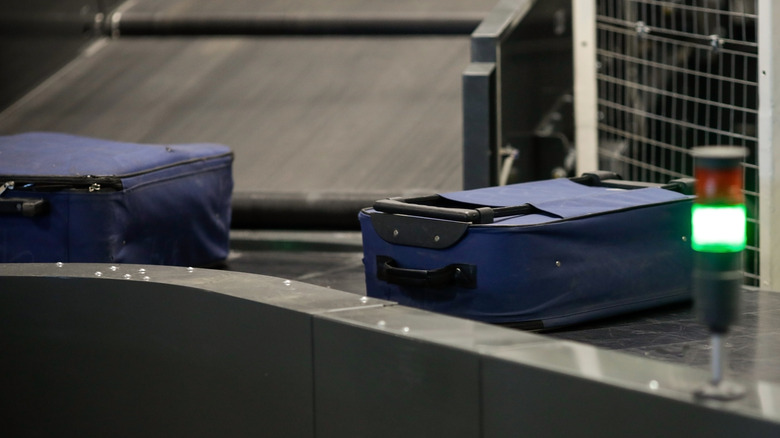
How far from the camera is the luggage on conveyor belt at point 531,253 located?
2148 millimetres

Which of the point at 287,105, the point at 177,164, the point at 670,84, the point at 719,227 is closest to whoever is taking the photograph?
the point at 719,227

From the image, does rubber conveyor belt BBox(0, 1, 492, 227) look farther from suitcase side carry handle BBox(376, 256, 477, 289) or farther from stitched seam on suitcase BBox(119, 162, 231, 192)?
suitcase side carry handle BBox(376, 256, 477, 289)

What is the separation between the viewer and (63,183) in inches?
109

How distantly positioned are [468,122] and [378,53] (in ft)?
4.73

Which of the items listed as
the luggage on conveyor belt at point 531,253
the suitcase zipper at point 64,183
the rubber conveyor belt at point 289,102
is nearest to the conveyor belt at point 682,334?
the luggage on conveyor belt at point 531,253

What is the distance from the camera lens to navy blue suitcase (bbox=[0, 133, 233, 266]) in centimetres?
278

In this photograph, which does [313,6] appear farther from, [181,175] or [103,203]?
[103,203]

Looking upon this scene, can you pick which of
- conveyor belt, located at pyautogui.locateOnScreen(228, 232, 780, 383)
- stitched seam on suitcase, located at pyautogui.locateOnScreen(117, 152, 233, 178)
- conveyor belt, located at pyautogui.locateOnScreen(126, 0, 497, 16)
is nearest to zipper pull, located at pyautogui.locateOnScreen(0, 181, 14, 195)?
stitched seam on suitcase, located at pyautogui.locateOnScreen(117, 152, 233, 178)

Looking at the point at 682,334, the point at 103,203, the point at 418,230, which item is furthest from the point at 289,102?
the point at 682,334

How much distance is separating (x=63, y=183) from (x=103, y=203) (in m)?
0.11

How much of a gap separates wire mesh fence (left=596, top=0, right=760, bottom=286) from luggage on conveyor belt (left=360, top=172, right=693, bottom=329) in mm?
1076

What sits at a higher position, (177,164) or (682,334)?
(177,164)

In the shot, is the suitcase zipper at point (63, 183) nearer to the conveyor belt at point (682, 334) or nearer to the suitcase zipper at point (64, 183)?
the suitcase zipper at point (64, 183)

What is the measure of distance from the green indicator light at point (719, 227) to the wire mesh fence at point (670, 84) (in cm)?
220
